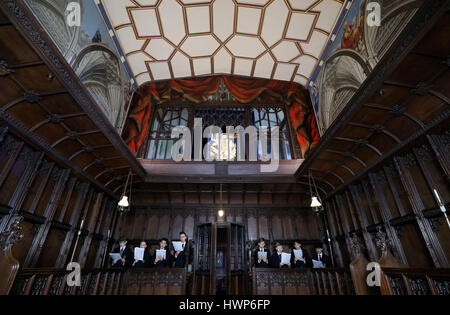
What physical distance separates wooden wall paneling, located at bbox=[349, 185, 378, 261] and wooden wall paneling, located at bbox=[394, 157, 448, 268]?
175cm

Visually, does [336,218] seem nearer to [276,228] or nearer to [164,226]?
[276,228]

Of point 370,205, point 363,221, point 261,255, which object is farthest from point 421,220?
point 261,255

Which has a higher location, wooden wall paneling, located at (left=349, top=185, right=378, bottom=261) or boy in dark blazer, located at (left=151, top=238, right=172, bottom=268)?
wooden wall paneling, located at (left=349, top=185, right=378, bottom=261)

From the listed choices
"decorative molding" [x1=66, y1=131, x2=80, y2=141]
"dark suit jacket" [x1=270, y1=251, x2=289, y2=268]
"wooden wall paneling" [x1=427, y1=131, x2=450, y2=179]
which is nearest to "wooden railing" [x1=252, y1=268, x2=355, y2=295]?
"dark suit jacket" [x1=270, y1=251, x2=289, y2=268]

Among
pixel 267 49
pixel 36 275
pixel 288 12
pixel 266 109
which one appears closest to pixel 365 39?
pixel 288 12

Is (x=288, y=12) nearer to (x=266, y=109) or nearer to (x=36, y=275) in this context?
(x=266, y=109)

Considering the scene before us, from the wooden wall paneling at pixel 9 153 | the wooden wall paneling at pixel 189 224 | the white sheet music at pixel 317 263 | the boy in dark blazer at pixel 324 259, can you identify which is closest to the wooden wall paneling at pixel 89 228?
the wooden wall paneling at pixel 9 153

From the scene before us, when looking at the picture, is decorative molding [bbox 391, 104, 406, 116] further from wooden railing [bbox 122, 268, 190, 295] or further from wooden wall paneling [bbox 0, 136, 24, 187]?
wooden wall paneling [bbox 0, 136, 24, 187]

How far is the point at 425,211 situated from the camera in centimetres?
448

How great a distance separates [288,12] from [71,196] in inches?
371

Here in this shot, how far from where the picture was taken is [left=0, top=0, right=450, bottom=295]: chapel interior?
385cm

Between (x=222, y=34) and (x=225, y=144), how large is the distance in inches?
181

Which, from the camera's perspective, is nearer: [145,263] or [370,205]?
[370,205]

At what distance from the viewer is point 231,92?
10.7 meters
